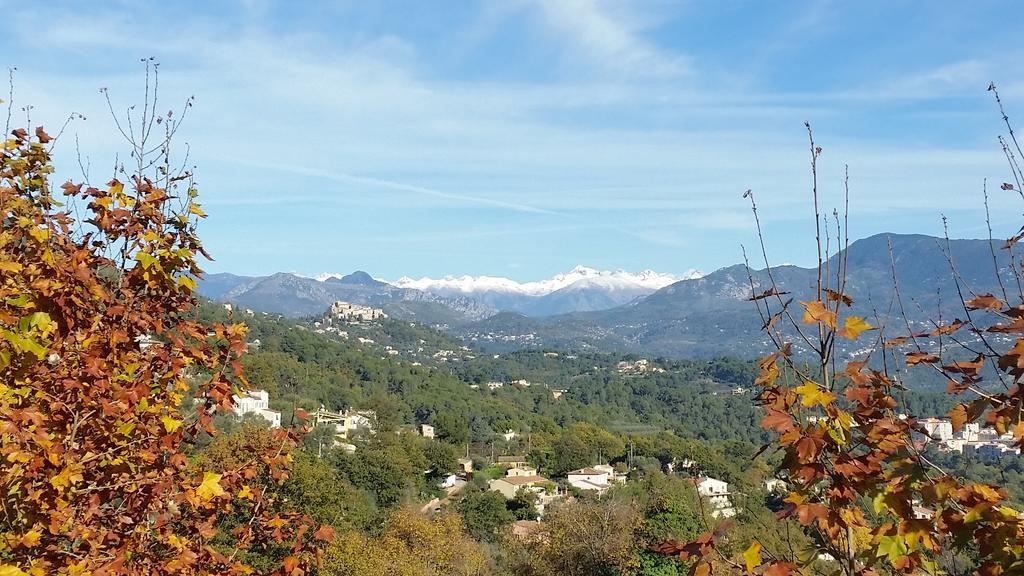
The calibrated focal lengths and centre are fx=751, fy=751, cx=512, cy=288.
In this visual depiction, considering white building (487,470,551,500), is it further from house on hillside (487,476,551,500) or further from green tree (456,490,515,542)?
green tree (456,490,515,542)

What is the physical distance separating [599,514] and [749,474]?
96.4 ft

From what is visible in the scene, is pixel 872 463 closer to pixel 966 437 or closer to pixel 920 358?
pixel 920 358

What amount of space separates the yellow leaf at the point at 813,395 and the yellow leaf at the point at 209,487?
2148 mm

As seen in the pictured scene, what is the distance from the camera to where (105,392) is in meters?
2.92

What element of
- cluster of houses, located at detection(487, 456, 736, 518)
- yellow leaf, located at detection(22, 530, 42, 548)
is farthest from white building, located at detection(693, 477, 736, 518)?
yellow leaf, located at detection(22, 530, 42, 548)

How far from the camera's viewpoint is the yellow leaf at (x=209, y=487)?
2.91 metres

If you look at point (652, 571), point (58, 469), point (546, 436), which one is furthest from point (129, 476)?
point (546, 436)

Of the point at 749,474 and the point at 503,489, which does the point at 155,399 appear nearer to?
the point at 503,489

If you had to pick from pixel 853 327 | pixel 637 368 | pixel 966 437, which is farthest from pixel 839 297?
pixel 637 368

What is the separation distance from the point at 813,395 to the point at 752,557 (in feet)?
1.56

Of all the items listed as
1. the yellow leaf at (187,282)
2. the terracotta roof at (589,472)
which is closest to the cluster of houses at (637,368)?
the terracotta roof at (589,472)

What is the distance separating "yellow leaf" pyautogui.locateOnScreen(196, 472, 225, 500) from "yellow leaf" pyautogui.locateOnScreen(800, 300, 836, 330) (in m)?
2.22

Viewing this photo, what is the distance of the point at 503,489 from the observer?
36.4 metres

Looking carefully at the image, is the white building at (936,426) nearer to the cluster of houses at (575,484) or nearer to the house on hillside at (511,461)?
the cluster of houses at (575,484)
